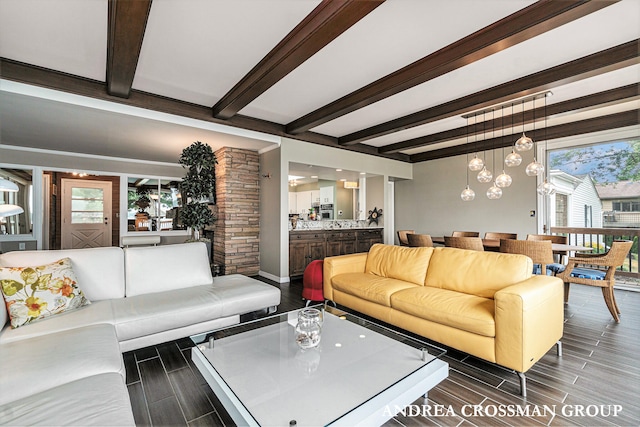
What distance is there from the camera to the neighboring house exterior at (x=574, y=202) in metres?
5.05

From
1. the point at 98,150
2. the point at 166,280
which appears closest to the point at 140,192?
the point at 98,150

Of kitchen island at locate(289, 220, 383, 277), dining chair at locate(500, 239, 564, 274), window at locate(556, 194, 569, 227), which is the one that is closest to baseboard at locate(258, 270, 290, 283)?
kitchen island at locate(289, 220, 383, 277)

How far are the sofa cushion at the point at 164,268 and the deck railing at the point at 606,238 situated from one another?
6.12 meters

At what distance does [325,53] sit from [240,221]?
11.2 ft

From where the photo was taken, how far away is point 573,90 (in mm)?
3693

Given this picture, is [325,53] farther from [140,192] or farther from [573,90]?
[140,192]

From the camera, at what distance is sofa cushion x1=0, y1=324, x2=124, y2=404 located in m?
1.29

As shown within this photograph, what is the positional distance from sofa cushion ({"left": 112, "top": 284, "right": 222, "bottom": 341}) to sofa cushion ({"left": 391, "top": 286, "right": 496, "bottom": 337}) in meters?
1.68

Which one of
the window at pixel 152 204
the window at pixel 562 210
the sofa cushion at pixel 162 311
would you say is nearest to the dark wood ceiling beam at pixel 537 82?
the window at pixel 562 210

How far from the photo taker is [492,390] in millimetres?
1939

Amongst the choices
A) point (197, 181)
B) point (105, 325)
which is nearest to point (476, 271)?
point (105, 325)

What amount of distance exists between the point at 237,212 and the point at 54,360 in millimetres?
3948

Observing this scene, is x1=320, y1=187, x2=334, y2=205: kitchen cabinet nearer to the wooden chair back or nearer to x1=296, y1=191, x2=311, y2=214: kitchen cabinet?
x1=296, y1=191, x2=311, y2=214: kitchen cabinet

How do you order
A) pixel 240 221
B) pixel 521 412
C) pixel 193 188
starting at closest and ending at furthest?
pixel 521 412 → pixel 193 188 → pixel 240 221
